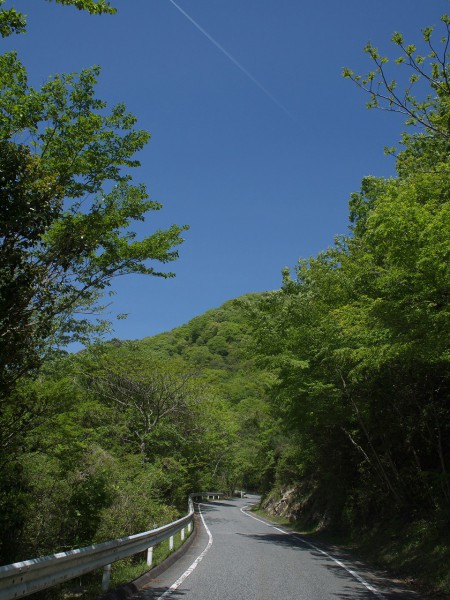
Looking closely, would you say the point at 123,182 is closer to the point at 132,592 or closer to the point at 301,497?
the point at 132,592

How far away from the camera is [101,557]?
6801 mm

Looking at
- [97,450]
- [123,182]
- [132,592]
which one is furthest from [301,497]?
[123,182]

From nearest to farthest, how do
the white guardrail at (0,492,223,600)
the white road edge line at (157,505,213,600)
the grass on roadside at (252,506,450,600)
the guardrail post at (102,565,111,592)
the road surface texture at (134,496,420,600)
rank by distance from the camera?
the white guardrail at (0,492,223,600) < the guardrail post at (102,565,111,592) < the white road edge line at (157,505,213,600) < the road surface texture at (134,496,420,600) < the grass on roadside at (252,506,450,600)

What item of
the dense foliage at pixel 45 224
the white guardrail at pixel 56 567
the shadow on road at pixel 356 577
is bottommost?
the shadow on road at pixel 356 577

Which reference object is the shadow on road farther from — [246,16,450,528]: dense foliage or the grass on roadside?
[246,16,450,528]: dense foliage

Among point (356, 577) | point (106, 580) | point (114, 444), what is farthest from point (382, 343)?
point (114, 444)

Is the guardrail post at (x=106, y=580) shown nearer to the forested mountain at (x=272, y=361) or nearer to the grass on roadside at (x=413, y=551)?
the forested mountain at (x=272, y=361)

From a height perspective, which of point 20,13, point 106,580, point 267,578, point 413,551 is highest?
point 20,13

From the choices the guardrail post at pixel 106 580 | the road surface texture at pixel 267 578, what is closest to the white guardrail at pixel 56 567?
the guardrail post at pixel 106 580

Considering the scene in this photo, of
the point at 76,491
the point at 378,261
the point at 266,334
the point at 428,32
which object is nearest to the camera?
the point at 428,32

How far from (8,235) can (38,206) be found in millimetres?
508

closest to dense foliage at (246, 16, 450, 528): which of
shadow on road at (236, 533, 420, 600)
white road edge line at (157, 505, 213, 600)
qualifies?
shadow on road at (236, 533, 420, 600)

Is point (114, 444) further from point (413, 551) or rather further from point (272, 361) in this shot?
point (413, 551)

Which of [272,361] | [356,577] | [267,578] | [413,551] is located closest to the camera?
[267,578]
